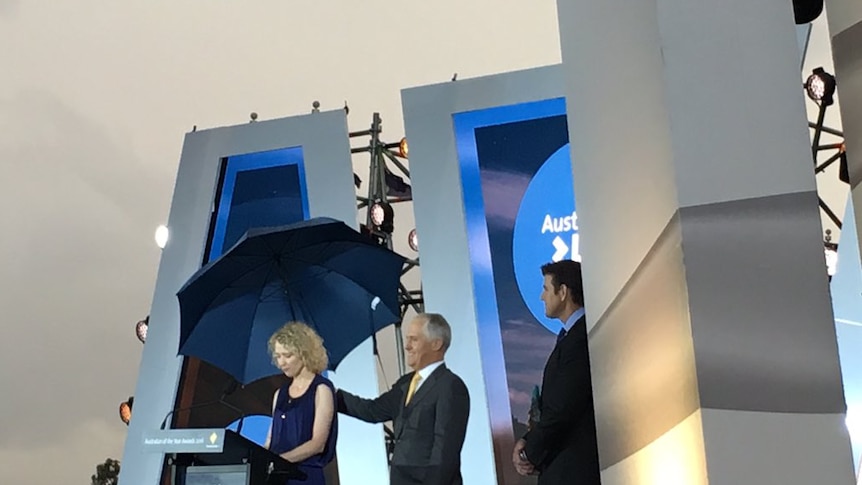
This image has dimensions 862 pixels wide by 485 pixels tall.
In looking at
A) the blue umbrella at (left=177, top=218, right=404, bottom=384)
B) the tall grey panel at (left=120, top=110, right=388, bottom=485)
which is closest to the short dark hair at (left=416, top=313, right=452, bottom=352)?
the blue umbrella at (left=177, top=218, right=404, bottom=384)

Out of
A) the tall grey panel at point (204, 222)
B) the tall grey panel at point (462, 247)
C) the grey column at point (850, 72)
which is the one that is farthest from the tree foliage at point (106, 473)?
the grey column at point (850, 72)

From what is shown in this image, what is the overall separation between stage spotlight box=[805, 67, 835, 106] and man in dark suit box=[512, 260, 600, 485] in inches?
158

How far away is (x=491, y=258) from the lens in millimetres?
Answer: 5520

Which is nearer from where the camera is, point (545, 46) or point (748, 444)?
point (748, 444)

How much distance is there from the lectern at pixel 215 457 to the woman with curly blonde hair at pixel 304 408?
1.51ft

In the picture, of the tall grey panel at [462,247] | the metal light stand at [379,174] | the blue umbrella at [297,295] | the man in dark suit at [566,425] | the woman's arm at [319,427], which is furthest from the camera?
the metal light stand at [379,174]

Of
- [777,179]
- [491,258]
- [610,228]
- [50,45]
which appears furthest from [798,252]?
[50,45]

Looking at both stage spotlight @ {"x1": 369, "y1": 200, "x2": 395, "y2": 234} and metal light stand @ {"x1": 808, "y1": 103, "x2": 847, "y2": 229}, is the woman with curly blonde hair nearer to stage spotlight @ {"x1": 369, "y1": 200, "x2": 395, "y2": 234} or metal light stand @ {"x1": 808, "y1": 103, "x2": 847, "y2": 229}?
stage spotlight @ {"x1": 369, "y1": 200, "x2": 395, "y2": 234}

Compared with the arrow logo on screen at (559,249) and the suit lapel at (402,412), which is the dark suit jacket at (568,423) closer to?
the suit lapel at (402,412)

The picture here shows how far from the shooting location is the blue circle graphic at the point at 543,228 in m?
5.40

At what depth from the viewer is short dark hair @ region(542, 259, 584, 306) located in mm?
2504

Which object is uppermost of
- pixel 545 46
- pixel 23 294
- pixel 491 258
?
pixel 545 46

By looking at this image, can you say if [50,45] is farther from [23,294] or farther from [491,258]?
[491,258]

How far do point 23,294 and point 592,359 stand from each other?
7650mm
